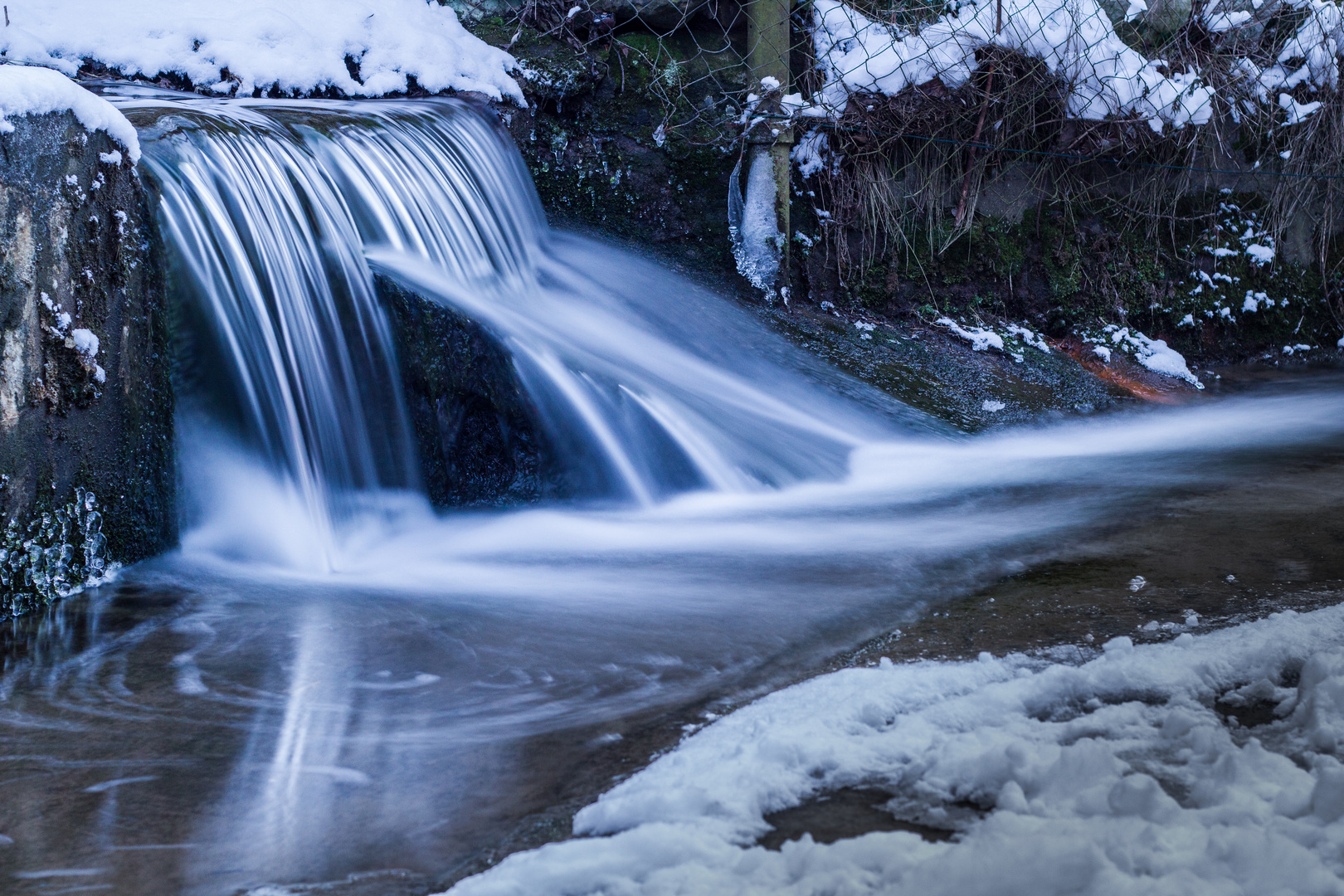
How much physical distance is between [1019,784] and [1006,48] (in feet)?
13.7

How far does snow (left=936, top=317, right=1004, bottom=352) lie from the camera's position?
4.81 meters

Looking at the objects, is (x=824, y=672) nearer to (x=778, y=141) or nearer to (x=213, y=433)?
(x=213, y=433)

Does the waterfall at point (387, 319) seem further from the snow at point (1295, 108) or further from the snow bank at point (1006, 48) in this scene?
the snow at point (1295, 108)

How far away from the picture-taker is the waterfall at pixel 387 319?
115 inches

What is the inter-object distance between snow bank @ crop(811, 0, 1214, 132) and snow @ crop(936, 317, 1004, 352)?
107cm

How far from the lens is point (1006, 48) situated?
4.71m

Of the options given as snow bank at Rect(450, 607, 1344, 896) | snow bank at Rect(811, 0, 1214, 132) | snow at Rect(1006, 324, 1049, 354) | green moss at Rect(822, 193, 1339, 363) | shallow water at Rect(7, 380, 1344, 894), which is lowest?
snow bank at Rect(450, 607, 1344, 896)

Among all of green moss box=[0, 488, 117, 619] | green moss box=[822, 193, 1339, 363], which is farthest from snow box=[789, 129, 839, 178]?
green moss box=[0, 488, 117, 619]

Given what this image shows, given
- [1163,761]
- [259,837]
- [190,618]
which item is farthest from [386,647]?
[1163,761]

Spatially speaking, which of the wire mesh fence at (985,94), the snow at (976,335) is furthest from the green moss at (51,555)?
the snow at (976,335)

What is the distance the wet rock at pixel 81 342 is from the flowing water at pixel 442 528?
0.12 meters

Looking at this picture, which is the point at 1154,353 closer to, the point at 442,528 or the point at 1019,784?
the point at 442,528

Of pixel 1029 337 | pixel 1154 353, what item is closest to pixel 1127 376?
pixel 1154 353

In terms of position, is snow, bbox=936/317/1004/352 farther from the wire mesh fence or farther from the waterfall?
the waterfall
